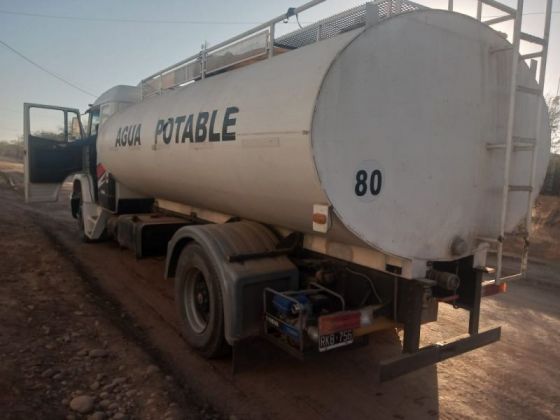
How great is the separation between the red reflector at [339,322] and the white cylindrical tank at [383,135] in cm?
59

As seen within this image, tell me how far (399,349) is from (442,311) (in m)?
1.47

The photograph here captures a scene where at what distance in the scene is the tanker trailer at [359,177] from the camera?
10.1 feet

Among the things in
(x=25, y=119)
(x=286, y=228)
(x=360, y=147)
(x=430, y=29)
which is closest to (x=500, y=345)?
(x=286, y=228)

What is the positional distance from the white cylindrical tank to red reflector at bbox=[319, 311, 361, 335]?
0.59 metres

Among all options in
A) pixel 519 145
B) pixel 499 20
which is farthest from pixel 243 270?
pixel 499 20

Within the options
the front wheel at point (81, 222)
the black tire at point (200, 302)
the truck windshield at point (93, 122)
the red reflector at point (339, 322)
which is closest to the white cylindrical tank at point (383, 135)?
the red reflector at point (339, 322)

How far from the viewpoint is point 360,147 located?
3.10 metres

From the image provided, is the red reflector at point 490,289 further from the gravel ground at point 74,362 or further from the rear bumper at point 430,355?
the gravel ground at point 74,362

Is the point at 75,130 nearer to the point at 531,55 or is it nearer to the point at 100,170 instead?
the point at 100,170

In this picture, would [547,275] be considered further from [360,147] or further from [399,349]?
[360,147]

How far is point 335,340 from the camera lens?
3266 mm

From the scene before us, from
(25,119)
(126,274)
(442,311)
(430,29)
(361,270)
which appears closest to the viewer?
(430,29)

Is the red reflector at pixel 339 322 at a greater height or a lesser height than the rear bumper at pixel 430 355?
greater

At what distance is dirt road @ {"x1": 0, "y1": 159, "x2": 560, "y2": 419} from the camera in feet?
11.5
